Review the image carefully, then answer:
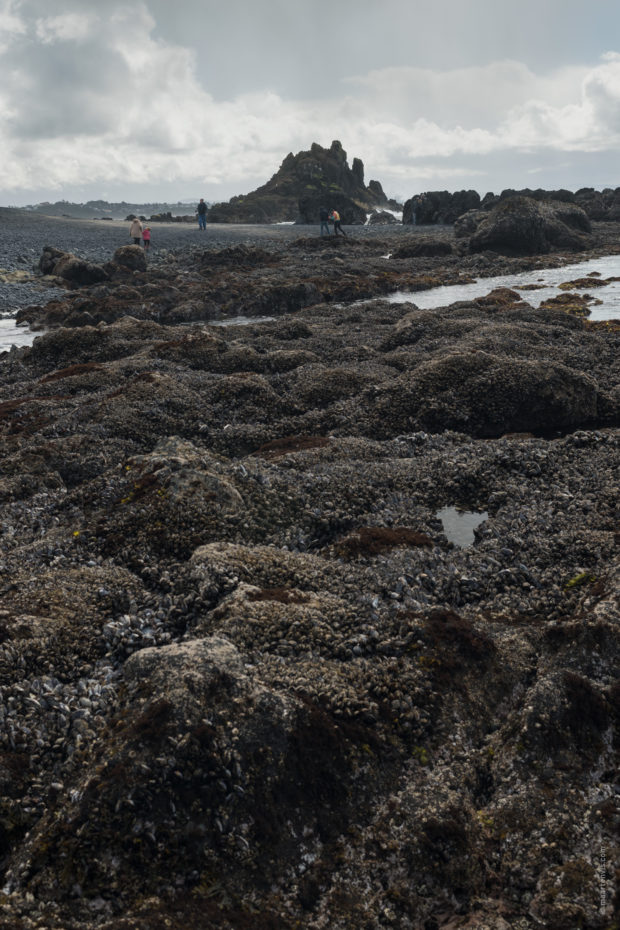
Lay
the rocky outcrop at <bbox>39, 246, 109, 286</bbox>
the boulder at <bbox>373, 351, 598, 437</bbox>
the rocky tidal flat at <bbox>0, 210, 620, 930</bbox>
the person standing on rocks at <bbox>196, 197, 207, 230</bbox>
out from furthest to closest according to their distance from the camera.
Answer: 1. the person standing on rocks at <bbox>196, 197, 207, 230</bbox>
2. the rocky outcrop at <bbox>39, 246, 109, 286</bbox>
3. the boulder at <bbox>373, 351, 598, 437</bbox>
4. the rocky tidal flat at <bbox>0, 210, 620, 930</bbox>

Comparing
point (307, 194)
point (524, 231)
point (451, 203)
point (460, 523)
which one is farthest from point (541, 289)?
point (307, 194)

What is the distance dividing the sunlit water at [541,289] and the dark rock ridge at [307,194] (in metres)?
60.5

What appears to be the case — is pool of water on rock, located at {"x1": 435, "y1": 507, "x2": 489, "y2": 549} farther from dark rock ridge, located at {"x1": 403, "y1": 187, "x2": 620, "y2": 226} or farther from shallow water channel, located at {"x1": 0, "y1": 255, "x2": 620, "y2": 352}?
dark rock ridge, located at {"x1": 403, "y1": 187, "x2": 620, "y2": 226}

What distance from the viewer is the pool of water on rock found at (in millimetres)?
10227

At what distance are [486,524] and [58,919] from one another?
26.1ft

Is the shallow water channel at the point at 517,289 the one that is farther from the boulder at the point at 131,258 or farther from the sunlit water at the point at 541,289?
the boulder at the point at 131,258

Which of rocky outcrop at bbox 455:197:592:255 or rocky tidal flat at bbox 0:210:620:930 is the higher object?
rocky outcrop at bbox 455:197:592:255

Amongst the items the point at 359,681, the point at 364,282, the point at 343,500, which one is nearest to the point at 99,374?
the point at 343,500

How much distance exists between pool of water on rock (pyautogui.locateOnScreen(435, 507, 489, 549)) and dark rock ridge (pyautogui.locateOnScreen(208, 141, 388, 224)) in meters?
98.4

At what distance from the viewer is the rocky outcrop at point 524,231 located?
5438 cm

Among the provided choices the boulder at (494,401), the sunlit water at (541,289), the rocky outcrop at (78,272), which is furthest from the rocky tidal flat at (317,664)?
the rocky outcrop at (78,272)

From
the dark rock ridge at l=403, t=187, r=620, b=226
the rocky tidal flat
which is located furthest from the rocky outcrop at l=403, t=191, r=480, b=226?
the rocky tidal flat

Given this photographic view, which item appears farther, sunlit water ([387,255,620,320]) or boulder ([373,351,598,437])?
sunlit water ([387,255,620,320])

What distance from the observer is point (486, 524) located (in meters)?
10.1
